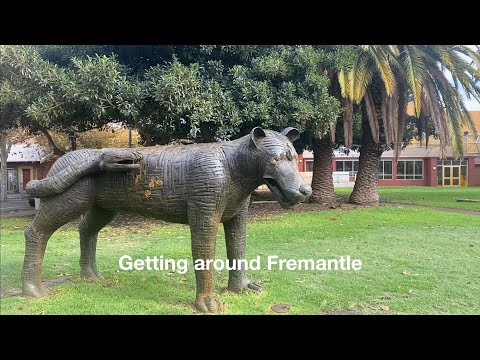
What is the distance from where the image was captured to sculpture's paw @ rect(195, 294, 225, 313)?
4520 mm

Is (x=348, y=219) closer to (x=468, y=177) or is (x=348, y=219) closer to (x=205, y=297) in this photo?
(x=205, y=297)

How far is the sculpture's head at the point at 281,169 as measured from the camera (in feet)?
13.8

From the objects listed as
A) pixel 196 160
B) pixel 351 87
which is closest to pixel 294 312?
pixel 196 160

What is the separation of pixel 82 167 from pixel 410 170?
3071 centimetres

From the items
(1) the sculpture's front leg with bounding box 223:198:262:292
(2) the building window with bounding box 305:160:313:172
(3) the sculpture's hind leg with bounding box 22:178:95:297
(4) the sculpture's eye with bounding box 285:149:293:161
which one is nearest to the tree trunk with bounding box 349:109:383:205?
(1) the sculpture's front leg with bounding box 223:198:262:292

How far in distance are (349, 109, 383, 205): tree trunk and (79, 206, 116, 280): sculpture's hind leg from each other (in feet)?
40.3

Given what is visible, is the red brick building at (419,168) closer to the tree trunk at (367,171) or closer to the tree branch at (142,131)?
the tree trunk at (367,171)

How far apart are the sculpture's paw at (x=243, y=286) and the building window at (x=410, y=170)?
2871cm

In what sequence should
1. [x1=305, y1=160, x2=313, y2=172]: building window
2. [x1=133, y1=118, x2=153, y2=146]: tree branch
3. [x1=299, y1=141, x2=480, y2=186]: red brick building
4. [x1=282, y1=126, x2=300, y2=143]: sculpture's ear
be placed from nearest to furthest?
[x1=282, y1=126, x2=300, y2=143]: sculpture's ear < [x1=133, y1=118, x2=153, y2=146]: tree branch < [x1=305, y1=160, x2=313, y2=172]: building window < [x1=299, y1=141, x2=480, y2=186]: red brick building

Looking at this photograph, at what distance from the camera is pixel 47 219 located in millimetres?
4855

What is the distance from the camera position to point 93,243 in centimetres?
563

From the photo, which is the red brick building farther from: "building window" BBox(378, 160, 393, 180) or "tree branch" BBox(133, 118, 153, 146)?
"tree branch" BBox(133, 118, 153, 146)

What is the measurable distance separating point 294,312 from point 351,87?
964cm

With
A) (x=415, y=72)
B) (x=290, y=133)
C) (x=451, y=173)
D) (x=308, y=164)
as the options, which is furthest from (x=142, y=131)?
(x=451, y=173)
